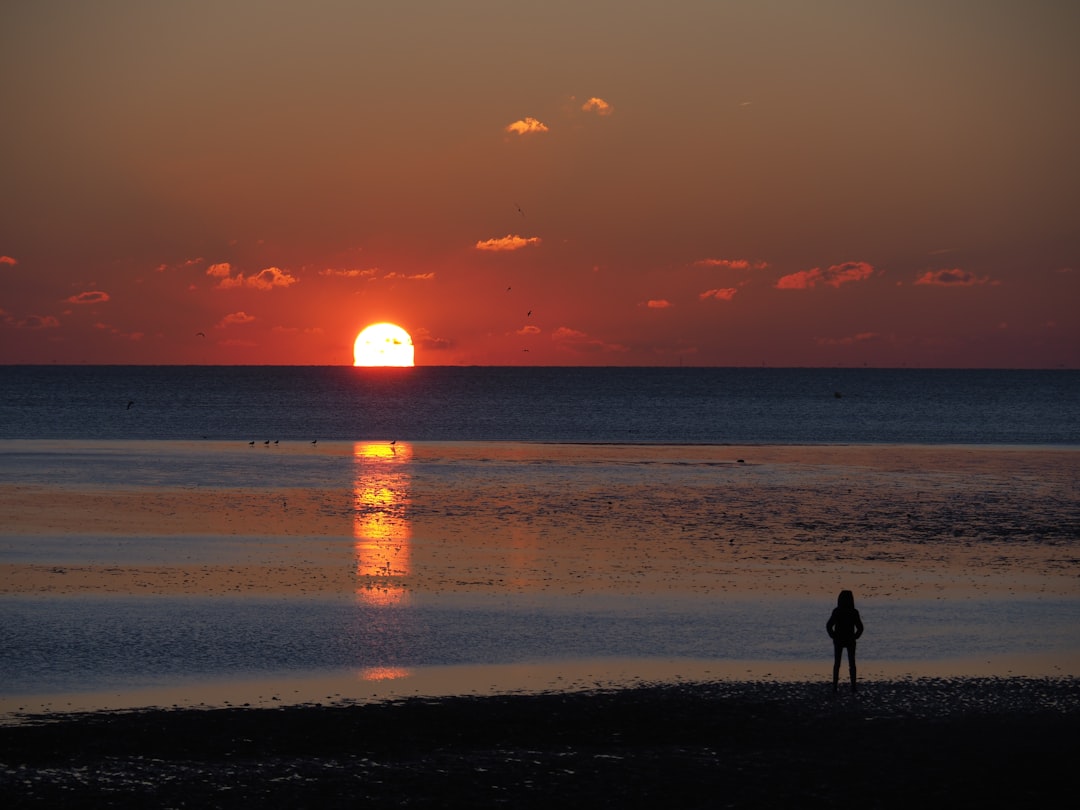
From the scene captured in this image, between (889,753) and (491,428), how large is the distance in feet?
317

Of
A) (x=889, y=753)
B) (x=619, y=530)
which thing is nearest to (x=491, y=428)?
(x=619, y=530)

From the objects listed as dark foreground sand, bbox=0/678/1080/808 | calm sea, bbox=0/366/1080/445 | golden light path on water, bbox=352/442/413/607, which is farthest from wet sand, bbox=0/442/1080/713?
calm sea, bbox=0/366/1080/445

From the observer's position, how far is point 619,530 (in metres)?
38.4

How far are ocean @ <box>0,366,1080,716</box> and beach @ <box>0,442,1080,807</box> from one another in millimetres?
133

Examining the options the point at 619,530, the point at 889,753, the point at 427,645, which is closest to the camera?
the point at 889,753

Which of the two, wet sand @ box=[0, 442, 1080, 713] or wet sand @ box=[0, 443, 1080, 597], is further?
wet sand @ box=[0, 443, 1080, 597]

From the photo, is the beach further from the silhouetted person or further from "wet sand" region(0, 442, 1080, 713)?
the silhouetted person

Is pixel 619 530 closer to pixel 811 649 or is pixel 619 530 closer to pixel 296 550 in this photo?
pixel 296 550

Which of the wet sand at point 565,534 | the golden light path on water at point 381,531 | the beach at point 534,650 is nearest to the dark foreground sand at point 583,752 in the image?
Answer: the beach at point 534,650

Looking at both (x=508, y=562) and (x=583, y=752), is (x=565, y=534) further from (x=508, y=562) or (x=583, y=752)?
(x=583, y=752)

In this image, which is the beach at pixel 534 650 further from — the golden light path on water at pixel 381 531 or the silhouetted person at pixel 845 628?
the silhouetted person at pixel 845 628

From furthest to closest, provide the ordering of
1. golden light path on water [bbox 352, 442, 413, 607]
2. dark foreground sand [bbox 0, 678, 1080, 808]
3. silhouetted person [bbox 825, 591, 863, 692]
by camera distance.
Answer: golden light path on water [bbox 352, 442, 413, 607], silhouetted person [bbox 825, 591, 863, 692], dark foreground sand [bbox 0, 678, 1080, 808]

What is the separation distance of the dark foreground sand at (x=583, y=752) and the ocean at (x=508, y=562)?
6.04 ft

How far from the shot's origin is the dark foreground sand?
46.5 feet
